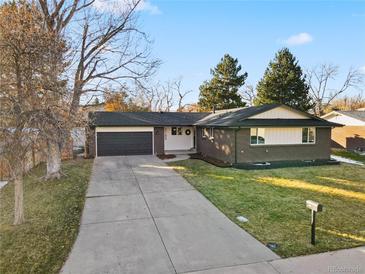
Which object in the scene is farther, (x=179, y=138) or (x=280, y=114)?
(x=179, y=138)

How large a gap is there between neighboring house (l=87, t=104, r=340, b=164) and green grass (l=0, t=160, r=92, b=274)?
539 cm

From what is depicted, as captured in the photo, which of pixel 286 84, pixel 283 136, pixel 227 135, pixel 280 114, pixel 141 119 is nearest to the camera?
pixel 227 135

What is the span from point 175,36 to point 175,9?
3.86 metres

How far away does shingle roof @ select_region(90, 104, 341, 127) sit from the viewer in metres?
14.3

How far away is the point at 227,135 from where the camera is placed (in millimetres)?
14461

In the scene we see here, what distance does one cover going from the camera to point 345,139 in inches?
853

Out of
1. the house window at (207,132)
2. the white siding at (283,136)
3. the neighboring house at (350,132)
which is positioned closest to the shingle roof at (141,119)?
the house window at (207,132)

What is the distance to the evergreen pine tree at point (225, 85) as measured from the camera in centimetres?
3316

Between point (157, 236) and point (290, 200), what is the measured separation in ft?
15.3

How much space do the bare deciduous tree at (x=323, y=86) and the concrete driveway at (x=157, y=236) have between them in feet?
128

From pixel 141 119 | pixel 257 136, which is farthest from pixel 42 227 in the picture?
pixel 141 119

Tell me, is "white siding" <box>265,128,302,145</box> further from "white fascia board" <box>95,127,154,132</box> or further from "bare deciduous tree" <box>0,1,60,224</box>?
"bare deciduous tree" <box>0,1,60,224</box>

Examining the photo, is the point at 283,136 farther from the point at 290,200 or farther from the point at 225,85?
the point at 225,85

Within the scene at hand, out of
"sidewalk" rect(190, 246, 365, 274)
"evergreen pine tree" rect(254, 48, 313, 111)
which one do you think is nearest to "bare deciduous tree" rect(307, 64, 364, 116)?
"evergreen pine tree" rect(254, 48, 313, 111)
